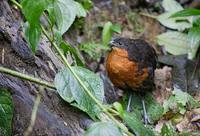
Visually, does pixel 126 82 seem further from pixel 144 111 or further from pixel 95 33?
pixel 95 33

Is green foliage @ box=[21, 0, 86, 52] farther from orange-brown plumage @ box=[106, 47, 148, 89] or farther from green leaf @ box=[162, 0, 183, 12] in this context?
green leaf @ box=[162, 0, 183, 12]

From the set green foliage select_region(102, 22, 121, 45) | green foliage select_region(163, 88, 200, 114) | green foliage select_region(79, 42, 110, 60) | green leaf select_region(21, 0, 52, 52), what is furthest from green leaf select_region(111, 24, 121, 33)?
green leaf select_region(21, 0, 52, 52)

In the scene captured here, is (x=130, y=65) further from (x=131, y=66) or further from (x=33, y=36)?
(x=33, y=36)

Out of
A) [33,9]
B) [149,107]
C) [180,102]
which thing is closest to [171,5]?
[149,107]

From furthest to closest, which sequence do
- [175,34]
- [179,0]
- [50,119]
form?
[179,0]
[175,34]
[50,119]

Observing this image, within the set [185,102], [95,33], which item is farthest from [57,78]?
[95,33]

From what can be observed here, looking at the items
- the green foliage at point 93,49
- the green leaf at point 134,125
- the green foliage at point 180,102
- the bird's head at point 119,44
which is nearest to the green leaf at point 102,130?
the green leaf at point 134,125
